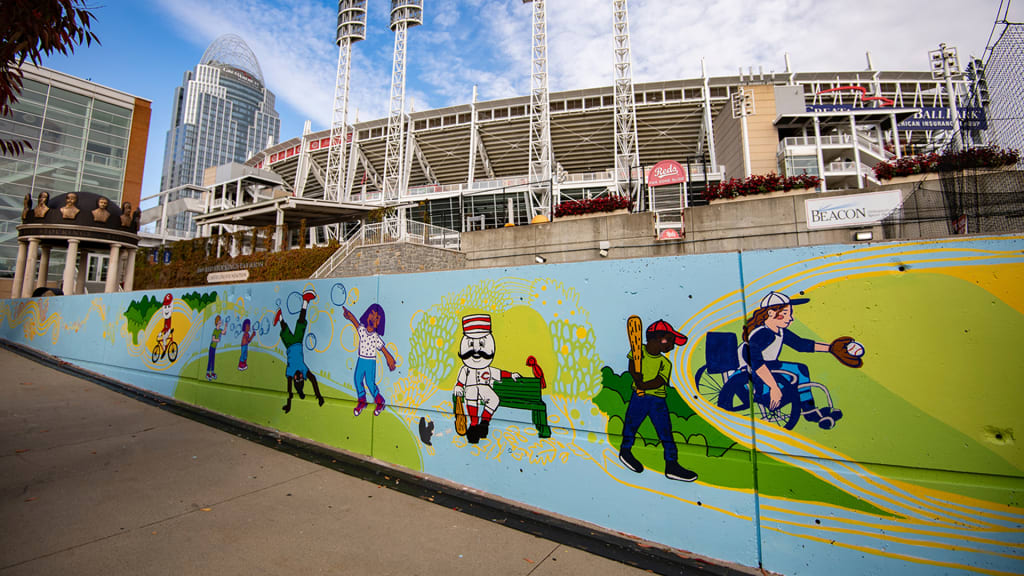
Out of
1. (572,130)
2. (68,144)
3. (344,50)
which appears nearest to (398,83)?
(344,50)

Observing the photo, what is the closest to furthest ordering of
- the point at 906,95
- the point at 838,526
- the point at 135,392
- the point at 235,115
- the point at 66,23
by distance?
the point at 838,526, the point at 66,23, the point at 135,392, the point at 906,95, the point at 235,115

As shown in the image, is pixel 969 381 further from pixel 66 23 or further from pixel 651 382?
pixel 66 23

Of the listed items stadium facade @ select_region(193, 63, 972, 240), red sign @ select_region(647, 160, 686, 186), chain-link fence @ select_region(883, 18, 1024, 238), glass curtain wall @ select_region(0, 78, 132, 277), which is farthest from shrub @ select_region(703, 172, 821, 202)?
glass curtain wall @ select_region(0, 78, 132, 277)

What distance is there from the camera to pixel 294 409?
578 centimetres

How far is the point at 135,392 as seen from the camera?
27.3 feet

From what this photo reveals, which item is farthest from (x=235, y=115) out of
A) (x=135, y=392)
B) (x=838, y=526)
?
(x=838, y=526)

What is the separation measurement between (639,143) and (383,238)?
3624cm

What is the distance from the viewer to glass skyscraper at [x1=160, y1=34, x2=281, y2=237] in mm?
147500

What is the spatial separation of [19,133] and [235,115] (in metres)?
151

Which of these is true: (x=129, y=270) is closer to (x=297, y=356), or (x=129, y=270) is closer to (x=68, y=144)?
(x=297, y=356)

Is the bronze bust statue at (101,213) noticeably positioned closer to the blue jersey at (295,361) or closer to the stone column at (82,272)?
the stone column at (82,272)

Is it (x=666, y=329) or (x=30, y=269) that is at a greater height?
(x=30, y=269)

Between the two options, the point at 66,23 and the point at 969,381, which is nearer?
the point at 969,381

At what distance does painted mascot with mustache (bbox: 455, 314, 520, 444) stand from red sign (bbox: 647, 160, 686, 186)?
490 inches
